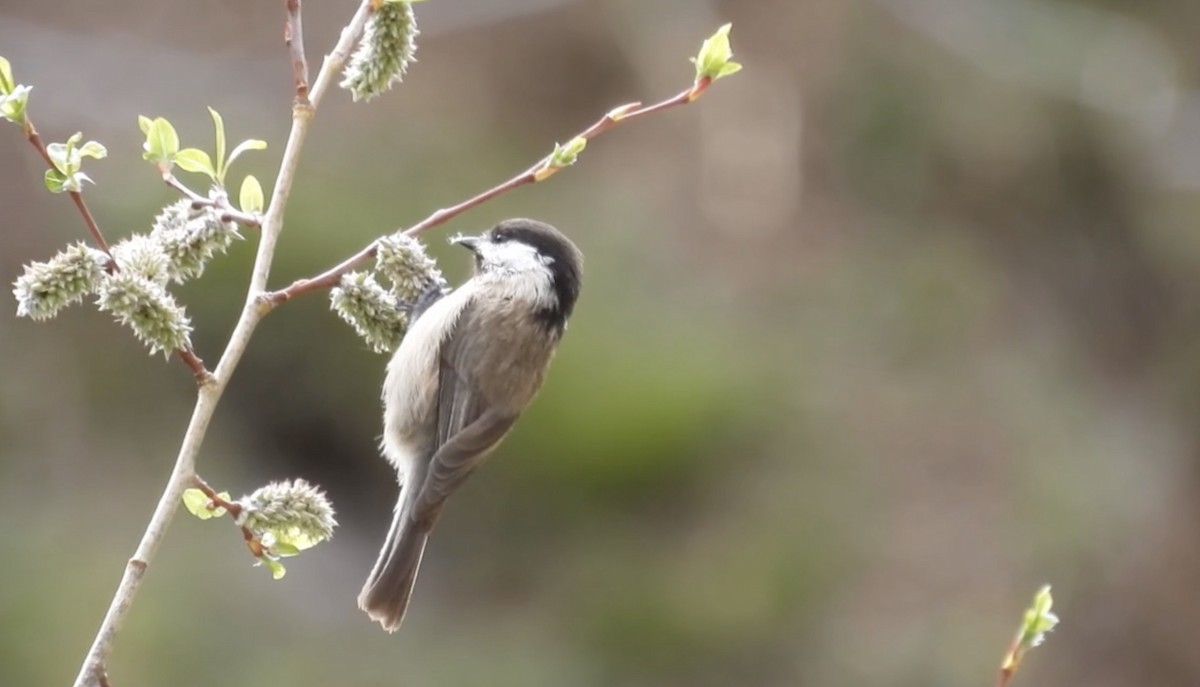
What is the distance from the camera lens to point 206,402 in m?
1.85

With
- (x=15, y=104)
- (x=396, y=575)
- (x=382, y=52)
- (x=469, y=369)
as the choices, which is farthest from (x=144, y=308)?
(x=469, y=369)

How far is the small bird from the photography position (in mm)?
3055

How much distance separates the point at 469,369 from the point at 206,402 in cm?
133

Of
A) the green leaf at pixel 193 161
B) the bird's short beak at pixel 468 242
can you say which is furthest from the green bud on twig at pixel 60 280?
the bird's short beak at pixel 468 242

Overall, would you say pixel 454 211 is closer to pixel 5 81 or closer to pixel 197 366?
pixel 197 366

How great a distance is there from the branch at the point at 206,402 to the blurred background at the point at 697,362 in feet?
13.4

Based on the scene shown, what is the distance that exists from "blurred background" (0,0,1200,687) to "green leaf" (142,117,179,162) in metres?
3.94

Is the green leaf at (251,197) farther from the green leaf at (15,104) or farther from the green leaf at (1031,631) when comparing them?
the green leaf at (1031,631)

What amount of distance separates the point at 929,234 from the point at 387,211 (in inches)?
133

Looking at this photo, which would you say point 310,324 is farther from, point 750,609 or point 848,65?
point 848,65

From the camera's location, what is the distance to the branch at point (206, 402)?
5.65 feet

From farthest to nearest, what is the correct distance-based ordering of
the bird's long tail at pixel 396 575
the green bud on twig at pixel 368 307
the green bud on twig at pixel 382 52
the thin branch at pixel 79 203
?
the bird's long tail at pixel 396 575 < the green bud on twig at pixel 368 307 < the green bud on twig at pixel 382 52 < the thin branch at pixel 79 203

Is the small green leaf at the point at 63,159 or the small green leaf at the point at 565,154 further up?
the small green leaf at the point at 565,154

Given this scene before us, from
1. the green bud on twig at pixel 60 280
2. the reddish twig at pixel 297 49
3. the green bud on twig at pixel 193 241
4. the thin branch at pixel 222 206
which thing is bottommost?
the green bud on twig at pixel 60 280
